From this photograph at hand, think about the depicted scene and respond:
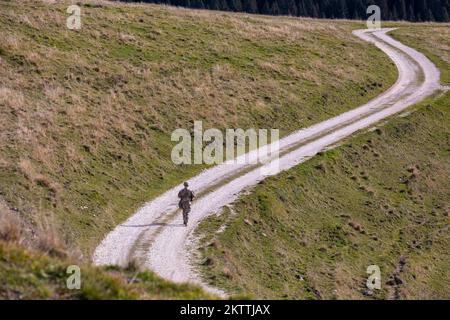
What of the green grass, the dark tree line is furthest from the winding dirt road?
the dark tree line

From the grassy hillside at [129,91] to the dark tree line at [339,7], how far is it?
100 m

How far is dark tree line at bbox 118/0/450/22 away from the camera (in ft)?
565

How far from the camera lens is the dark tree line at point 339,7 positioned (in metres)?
172

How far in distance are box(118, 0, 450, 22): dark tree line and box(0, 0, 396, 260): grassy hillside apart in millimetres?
100171

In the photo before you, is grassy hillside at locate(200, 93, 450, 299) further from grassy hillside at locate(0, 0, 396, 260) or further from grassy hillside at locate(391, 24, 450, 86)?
grassy hillside at locate(391, 24, 450, 86)

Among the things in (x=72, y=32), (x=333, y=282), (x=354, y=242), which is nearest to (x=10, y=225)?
(x=333, y=282)

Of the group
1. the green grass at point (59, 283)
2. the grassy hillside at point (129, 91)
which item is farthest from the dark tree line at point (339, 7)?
the green grass at point (59, 283)

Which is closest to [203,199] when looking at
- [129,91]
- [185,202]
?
[185,202]

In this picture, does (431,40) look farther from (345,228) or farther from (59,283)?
(59,283)

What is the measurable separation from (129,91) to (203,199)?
48.0 ft

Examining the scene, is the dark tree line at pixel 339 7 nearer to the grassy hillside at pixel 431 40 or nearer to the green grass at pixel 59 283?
the grassy hillside at pixel 431 40

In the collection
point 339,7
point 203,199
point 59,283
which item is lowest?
point 203,199

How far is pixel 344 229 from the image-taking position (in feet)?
108

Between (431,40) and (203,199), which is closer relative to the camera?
(203,199)
